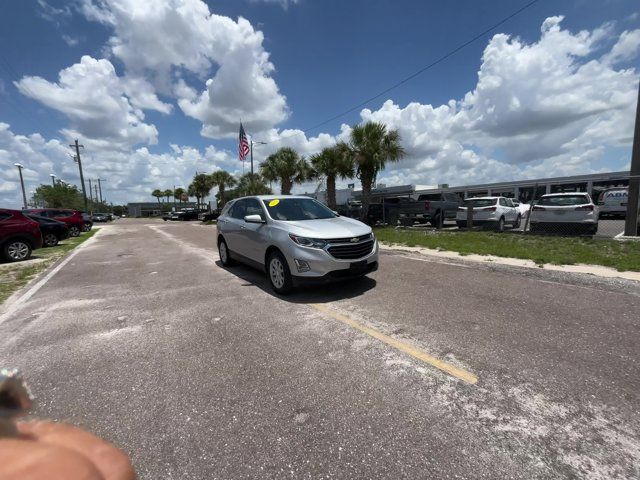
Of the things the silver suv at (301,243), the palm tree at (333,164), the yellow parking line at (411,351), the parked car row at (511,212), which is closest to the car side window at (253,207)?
the silver suv at (301,243)

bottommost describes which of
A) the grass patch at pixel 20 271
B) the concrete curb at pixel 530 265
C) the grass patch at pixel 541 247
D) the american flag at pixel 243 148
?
the grass patch at pixel 20 271

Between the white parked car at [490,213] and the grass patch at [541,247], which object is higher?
the white parked car at [490,213]

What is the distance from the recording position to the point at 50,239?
50.9 ft

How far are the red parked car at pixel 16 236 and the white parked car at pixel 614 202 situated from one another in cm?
2556

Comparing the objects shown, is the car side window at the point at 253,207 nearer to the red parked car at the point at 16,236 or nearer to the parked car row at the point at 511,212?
the red parked car at the point at 16,236

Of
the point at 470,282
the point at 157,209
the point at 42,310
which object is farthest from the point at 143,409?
the point at 157,209

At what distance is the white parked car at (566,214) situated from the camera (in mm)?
10703

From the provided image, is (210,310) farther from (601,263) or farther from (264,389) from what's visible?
(601,263)

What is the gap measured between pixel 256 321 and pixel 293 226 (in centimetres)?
179

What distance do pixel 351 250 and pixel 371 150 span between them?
52.2ft

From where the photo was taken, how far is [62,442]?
101cm

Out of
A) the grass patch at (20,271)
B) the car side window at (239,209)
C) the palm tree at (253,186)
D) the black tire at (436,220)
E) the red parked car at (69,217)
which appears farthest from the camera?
the palm tree at (253,186)

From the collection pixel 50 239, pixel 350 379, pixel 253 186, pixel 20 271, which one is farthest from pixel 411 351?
pixel 253 186

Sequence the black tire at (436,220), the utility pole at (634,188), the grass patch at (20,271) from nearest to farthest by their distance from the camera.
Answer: the grass patch at (20,271)
the utility pole at (634,188)
the black tire at (436,220)
